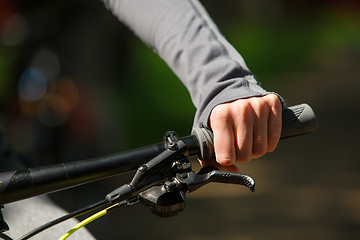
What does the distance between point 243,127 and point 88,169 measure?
1.48 ft

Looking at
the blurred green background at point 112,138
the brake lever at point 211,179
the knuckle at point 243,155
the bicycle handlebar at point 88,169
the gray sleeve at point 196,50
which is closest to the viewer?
the bicycle handlebar at point 88,169

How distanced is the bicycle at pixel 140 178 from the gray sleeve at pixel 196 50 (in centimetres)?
18

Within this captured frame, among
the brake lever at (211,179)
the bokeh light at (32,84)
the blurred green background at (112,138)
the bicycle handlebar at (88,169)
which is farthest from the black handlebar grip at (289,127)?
the bokeh light at (32,84)

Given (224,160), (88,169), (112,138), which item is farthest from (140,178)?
(112,138)

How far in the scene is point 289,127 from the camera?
1.72m

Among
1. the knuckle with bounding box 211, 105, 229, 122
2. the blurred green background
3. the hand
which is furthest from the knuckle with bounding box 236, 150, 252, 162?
the blurred green background

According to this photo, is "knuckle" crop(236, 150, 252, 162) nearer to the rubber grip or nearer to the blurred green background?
the rubber grip

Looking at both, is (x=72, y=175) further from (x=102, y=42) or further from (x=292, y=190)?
(x=292, y=190)

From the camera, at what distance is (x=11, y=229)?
183cm

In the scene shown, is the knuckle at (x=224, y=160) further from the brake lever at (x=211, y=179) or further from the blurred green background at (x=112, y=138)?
the blurred green background at (x=112, y=138)

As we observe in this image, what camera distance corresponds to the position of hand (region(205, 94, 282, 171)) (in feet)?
5.26

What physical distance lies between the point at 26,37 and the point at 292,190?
3391 millimetres

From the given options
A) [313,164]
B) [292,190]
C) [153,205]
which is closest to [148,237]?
[292,190]

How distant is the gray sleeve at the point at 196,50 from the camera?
1727 millimetres
